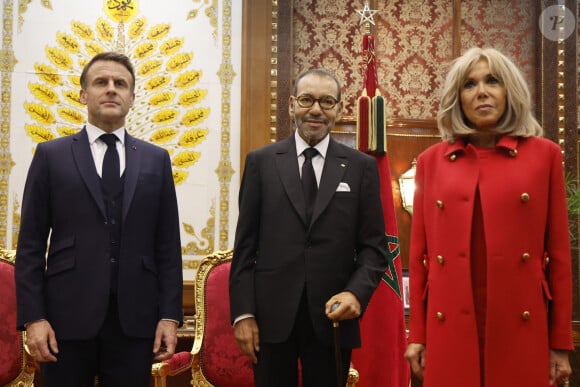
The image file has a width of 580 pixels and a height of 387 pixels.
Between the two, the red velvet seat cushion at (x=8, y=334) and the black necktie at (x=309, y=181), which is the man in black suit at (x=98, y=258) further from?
the red velvet seat cushion at (x=8, y=334)

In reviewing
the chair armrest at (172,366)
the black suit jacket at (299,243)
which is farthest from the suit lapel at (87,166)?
the chair armrest at (172,366)

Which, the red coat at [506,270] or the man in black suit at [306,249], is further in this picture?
the man in black suit at [306,249]

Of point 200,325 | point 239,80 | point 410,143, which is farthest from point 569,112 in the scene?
point 200,325

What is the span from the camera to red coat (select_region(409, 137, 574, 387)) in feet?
6.18

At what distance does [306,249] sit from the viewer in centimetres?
210

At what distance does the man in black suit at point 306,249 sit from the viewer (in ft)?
6.74

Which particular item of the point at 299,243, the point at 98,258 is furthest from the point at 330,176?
the point at 98,258

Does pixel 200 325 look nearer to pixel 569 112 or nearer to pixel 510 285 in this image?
pixel 510 285

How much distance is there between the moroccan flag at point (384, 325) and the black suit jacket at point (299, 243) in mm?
1018

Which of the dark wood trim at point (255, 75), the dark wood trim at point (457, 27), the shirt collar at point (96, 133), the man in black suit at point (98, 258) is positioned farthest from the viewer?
the dark wood trim at point (457, 27)

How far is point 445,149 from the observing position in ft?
6.99

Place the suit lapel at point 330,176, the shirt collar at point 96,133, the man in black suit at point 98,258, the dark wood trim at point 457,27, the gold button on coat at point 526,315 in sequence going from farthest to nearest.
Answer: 1. the dark wood trim at point 457,27
2. the shirt collar at point 96,133
3. the suit lapel at point 330,176
4. the man in black suit at point 98,258
5. the gold button on coat at point 526,315

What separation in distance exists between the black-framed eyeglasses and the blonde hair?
40 cm

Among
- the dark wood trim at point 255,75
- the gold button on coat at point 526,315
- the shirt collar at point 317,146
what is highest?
the dark wood trim at point 255,75
